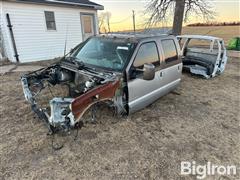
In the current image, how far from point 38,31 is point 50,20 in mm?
1016

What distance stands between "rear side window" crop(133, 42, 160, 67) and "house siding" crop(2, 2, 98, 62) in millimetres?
7630

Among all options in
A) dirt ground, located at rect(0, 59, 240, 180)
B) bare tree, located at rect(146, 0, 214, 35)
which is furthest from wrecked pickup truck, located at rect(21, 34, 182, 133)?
bare tree, located at rect(146, 0, 214, 35)

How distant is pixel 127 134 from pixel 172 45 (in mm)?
2814

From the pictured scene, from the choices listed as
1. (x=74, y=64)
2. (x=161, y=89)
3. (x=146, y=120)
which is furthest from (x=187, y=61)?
(x=74, y=64)

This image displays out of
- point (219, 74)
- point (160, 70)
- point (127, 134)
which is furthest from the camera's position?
point (219, 74)

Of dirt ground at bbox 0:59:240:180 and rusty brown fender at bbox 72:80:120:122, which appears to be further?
rusty brown fender at bbox 72:80:120:122

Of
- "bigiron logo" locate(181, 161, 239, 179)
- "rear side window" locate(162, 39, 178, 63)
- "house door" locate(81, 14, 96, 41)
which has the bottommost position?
"bigiron logo" locate(181, 161, 239, 179)

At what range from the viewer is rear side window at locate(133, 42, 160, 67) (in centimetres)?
392

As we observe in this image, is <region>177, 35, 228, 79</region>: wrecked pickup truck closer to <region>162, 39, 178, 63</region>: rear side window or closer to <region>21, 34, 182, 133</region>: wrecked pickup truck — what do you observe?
<region>162, 39, 178, 63</region>: rear side window

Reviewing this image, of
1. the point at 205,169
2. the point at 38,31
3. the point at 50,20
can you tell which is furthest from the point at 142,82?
the point at 50,20

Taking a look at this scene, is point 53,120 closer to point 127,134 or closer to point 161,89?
point 127,134

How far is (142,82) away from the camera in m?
4.01

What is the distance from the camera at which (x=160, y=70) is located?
4.48 metres

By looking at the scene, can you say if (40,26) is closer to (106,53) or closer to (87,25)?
(87,25)
